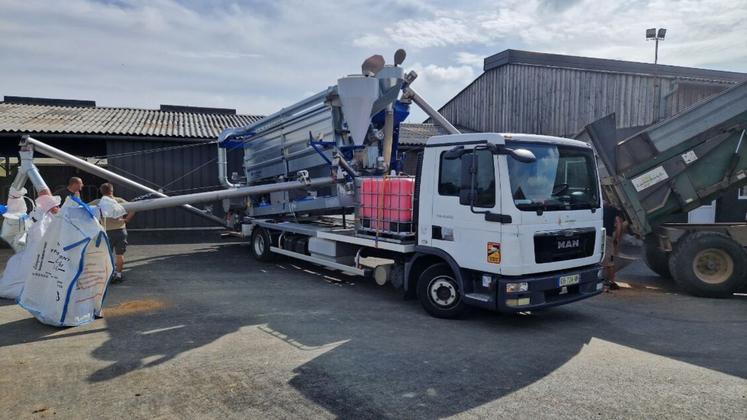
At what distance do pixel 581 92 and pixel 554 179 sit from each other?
1112 centimetres

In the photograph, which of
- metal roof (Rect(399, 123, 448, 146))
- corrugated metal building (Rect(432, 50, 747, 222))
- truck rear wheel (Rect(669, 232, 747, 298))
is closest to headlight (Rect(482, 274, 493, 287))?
truck rear wheel (Rect(669, 232, 747, 298))

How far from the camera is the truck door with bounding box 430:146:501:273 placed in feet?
18.8

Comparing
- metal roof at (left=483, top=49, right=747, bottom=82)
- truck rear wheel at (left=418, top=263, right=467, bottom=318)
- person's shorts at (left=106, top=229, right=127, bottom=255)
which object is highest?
metal roof at (left=483, top=49, right=747, bottom=82)

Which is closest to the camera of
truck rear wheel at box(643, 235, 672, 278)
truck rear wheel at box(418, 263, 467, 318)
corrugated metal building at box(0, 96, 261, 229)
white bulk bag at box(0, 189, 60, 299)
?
truck rear wheel at box(418, 263, 467, 318)

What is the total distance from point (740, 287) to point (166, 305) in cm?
888

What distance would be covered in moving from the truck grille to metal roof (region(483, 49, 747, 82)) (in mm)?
11330

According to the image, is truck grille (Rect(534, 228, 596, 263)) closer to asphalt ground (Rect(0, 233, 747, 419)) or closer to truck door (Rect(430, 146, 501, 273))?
truck door (Rect(430, 146, 501, 273))

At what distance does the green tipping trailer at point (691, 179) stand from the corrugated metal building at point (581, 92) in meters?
5.72

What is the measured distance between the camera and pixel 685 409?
12.8 feet

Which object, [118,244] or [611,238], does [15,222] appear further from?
[611,238]

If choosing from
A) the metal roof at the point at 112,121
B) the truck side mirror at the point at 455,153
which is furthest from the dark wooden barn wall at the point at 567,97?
the truck side mirror at the point at 455,153

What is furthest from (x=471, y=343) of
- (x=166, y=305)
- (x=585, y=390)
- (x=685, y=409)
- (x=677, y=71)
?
(x=677, y=71)

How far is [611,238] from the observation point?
27.8 feet

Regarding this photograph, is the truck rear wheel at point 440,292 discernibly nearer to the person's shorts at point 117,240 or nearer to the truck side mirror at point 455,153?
the truck side mirror at point 455,153
